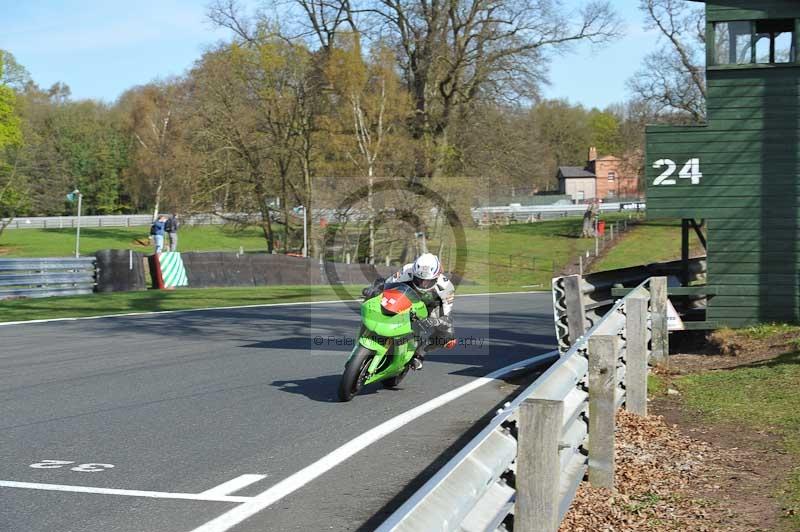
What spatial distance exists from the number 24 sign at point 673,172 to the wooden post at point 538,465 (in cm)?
1046

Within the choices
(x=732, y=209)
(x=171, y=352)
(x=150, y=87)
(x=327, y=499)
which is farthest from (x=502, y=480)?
(x=150, y=87)

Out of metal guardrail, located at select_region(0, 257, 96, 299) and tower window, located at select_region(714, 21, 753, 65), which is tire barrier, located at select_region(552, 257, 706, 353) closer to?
tower window, located at select_region(714, 21, 753, 65)

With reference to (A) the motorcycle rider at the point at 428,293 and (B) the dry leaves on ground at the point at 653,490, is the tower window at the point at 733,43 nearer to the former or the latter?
(A) the motorcycle rider at the point at 428,293

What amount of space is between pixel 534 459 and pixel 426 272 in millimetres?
5861

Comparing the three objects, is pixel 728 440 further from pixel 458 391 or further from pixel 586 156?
pixel 586 156

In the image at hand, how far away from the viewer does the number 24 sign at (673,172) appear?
14.0 metres

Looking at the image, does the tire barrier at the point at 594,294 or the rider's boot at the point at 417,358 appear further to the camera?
the tire barrier at the point at 594,294

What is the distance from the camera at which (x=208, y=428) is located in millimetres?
8141

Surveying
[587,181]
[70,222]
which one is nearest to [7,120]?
[70,222]

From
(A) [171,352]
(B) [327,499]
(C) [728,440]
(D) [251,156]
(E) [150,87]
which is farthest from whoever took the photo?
(E) [150,87]

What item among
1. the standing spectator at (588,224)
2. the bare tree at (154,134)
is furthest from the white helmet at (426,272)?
the bare tree at (154,134)

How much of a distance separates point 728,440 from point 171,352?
803 cm

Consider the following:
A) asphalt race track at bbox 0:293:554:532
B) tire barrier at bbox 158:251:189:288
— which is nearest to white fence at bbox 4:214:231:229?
tire barrier at bbox 158:251:189:288

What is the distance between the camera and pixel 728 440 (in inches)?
315
